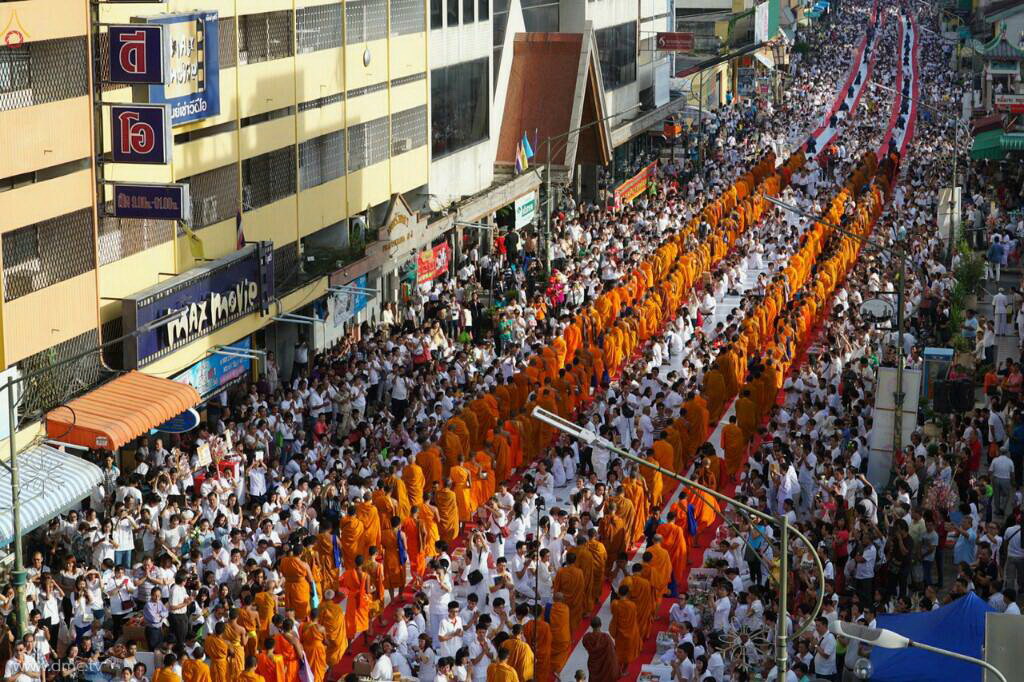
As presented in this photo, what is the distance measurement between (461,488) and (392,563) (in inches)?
106

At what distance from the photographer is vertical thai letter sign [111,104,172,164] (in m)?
27.1

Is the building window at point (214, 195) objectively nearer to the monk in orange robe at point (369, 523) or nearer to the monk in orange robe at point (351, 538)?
the monk in orange robe at point (369, 523)

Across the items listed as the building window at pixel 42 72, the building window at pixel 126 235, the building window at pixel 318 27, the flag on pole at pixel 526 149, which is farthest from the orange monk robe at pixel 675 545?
the flag on pole at pixel 526 149

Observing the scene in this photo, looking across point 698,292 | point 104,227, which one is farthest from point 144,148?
point 698,292

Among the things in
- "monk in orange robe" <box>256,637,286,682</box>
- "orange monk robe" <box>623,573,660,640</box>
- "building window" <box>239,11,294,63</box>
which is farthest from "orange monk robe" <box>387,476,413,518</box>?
"building window" <box>239,11,294,63</box>

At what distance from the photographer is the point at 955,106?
3231 inches

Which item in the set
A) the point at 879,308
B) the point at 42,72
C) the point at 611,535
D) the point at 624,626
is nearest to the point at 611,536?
the point at 611,535

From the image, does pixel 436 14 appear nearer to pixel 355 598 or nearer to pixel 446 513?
pixel 446 513

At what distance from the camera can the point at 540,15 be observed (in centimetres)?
5475

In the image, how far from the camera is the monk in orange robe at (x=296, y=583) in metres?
22.8

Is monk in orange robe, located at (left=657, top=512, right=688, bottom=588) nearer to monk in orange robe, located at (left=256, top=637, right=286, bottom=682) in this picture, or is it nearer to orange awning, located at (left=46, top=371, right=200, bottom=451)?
monk in orange robe, located at (left=256, top=637, right=286, bottom=682)

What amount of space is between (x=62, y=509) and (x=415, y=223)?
17.3 meters

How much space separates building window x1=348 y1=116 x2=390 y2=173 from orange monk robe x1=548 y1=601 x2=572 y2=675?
1780 cm

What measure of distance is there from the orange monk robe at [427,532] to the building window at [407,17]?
17.3 meters
